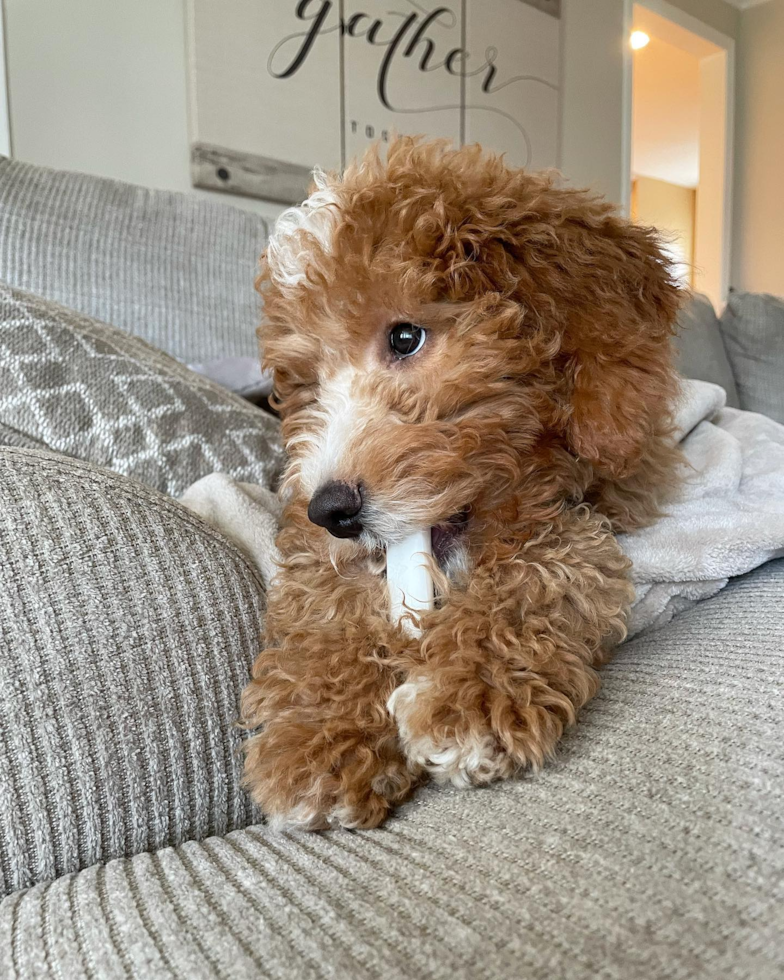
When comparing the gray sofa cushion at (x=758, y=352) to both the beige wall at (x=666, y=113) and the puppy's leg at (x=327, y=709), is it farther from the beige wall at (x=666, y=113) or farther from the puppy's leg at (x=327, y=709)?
the beige wall at (x=666, y=113)

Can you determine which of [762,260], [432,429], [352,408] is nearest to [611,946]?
[432,429]

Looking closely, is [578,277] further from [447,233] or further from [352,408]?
[352,408]

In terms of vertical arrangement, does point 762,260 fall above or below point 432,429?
above

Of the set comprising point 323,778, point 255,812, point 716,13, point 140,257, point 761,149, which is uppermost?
point 716,13

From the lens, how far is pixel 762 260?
609 cm

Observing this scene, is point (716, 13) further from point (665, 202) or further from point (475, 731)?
point (475, 731)

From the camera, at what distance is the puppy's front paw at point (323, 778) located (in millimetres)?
789

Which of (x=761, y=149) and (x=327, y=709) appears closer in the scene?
(x=327, y=709)

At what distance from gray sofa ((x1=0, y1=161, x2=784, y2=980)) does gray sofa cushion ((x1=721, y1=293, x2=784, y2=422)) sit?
7.40ft

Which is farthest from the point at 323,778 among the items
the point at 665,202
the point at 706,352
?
the point at 665,202

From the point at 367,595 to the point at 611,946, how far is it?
0.52 meters

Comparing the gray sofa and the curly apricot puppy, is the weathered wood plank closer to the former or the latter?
the gray sofa

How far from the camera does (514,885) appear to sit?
62 cm

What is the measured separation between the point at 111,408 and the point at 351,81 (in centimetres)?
303
